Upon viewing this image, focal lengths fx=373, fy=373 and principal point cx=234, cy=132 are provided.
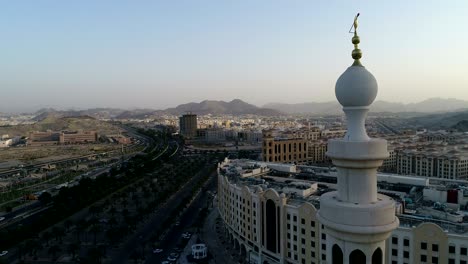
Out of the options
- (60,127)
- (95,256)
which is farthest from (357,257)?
(60,127)

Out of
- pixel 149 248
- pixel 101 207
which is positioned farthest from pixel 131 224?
pixel 101 207

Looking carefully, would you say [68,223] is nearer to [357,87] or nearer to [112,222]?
[112,222]

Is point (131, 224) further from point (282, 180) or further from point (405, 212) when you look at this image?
point (405, 212)

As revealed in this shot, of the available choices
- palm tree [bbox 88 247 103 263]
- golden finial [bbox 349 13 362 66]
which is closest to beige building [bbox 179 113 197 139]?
palm tree [bbox 88 247 103 263]

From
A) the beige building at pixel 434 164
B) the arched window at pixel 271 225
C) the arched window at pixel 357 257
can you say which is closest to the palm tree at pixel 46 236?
the arched window at pixel 271 225

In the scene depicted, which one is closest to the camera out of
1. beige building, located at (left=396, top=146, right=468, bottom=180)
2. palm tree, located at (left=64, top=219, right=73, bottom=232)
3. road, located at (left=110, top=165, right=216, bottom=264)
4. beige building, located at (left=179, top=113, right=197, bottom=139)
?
road, located at (left=110, top=165, right=216, bottom=264)

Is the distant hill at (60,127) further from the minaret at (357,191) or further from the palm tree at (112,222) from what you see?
the minaret at (357,191)

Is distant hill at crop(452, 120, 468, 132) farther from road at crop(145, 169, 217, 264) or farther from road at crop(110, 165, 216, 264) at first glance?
road at crop(110, 165, 216, 264)

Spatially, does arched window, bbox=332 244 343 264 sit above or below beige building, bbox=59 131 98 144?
above
